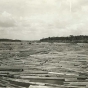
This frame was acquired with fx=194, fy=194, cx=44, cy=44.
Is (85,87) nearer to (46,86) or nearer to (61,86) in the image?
(61,86)

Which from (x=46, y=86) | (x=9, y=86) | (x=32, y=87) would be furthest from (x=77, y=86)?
(x=9, y=86)

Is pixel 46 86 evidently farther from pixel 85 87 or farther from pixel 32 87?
pixel 85 87

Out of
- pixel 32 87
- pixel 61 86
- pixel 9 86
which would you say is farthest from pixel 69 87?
pixel 9 86

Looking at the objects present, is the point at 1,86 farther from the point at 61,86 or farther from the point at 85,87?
the point at 85,87

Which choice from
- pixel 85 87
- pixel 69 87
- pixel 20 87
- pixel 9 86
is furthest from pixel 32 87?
pixel 85 87

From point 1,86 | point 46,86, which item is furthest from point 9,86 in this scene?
point 46,86

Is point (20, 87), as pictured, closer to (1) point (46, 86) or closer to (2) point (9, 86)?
(2) point (9, 86)
